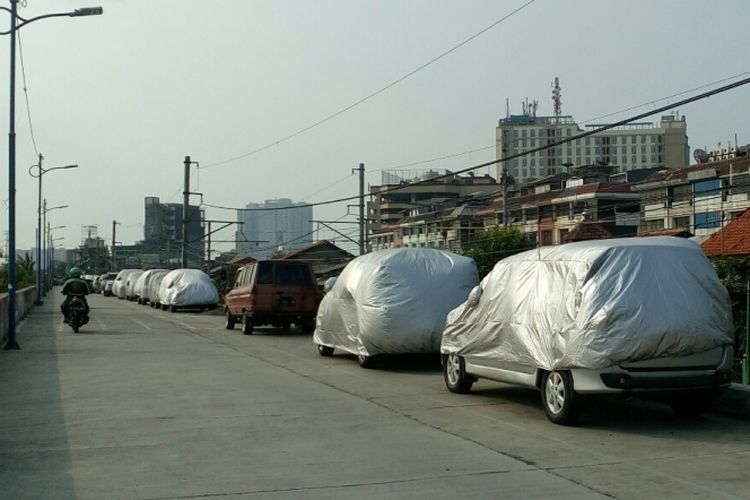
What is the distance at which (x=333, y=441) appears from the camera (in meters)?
9.70

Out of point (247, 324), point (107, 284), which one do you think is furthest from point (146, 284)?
point (247, 324)

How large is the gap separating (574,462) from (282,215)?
123 metres

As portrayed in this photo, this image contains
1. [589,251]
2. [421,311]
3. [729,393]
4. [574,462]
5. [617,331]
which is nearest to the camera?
[574,462]

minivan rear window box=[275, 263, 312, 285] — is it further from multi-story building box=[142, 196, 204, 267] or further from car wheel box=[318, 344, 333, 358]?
multi-story building box=[142, 196, 204, 267]

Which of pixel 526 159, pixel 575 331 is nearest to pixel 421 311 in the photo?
pixel 575 331

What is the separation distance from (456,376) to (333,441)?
3993 mm

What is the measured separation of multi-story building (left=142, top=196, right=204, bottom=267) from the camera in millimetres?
118062

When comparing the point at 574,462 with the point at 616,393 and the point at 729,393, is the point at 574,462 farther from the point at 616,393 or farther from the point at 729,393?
the point at 729,393

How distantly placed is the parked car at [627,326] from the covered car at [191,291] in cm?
3600

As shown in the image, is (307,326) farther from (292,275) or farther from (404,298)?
(404,298)

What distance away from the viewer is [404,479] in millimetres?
7914

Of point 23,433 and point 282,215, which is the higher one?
point 282,215

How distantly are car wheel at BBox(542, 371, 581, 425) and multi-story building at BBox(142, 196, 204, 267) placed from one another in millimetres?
98315

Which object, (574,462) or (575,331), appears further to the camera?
(575,331)
